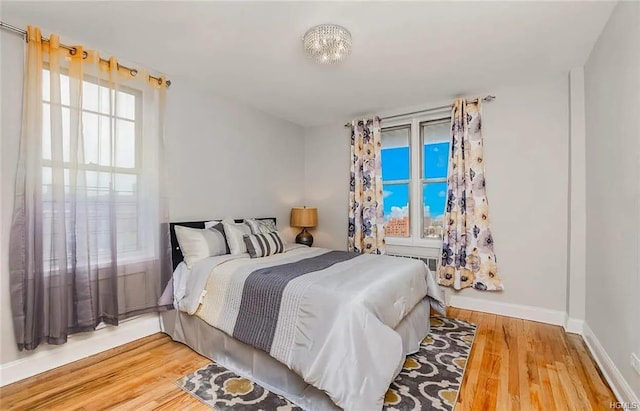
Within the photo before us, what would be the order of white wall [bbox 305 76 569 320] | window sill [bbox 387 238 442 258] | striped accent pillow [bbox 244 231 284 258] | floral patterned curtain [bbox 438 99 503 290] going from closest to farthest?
striped accent pillow [bbox 244 231 284 258], white wall [bbox 305 76 569 320], floral patterned curtain [bbox 438 99 503 290], window sill [bbox 387 238 442 258]

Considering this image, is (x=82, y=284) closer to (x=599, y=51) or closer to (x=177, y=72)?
(x=177, y=72)

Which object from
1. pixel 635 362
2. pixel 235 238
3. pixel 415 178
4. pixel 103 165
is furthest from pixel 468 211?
pixel 103 165

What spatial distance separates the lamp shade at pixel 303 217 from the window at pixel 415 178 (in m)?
1.01

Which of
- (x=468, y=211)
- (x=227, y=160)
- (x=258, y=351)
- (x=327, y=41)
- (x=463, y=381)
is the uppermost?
(x=327, y=41)

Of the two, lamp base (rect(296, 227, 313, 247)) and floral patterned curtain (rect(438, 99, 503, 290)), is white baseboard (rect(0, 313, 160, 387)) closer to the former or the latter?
lamp base (rect(296, 227, 313, 247))

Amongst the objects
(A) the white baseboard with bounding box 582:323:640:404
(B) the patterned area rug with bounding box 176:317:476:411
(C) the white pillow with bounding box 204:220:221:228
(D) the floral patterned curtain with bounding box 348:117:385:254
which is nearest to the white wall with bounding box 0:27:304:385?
(C) the white pillow with bounding box 204:220:221:228

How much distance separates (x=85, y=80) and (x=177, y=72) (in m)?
0.77

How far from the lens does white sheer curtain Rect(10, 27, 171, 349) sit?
1950mm

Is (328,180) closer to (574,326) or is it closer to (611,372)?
(574,326)

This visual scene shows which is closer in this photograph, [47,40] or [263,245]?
[47,40]

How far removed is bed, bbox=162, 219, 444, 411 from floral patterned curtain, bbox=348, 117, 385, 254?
109cm

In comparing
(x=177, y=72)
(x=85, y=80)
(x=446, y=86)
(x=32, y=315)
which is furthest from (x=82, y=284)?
(x=446, y=86)

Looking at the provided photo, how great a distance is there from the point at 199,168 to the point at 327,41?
1907 millimetres

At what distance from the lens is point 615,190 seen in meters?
1.91
